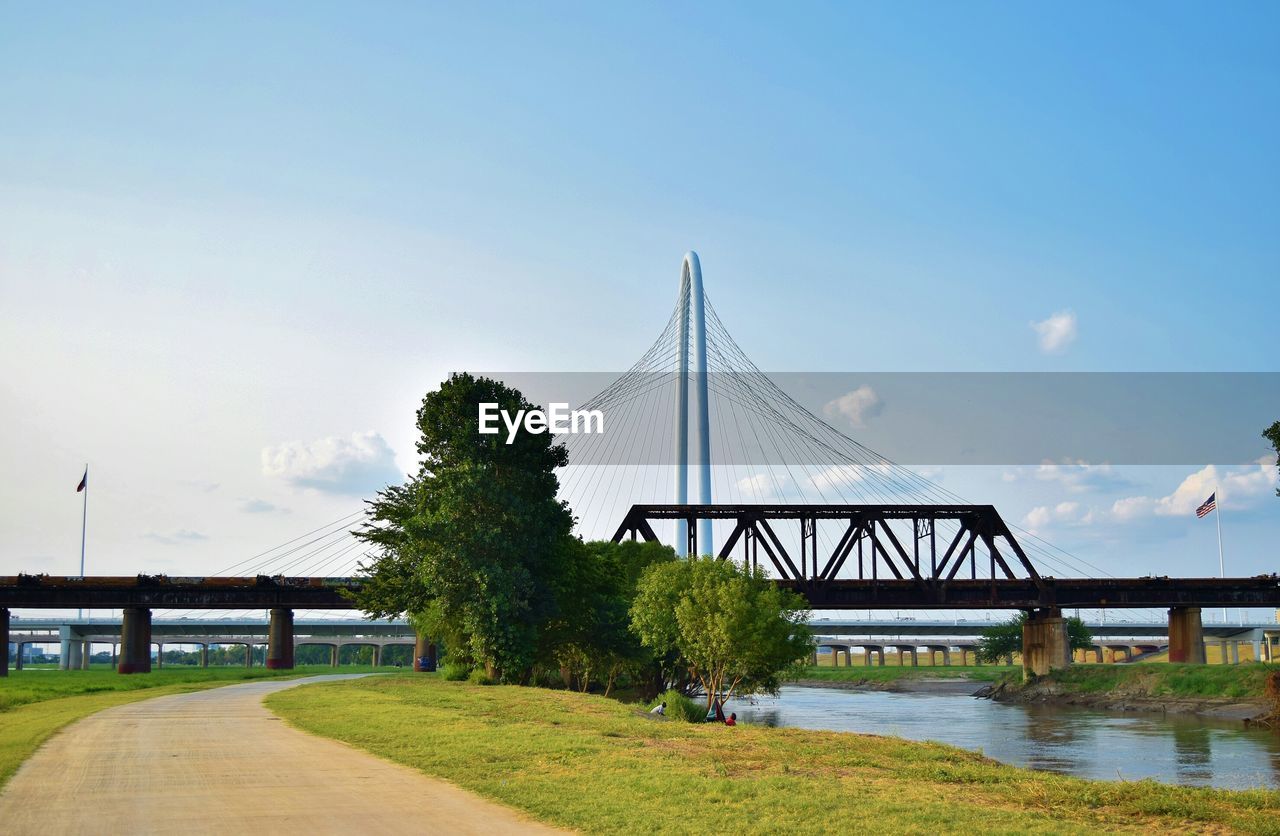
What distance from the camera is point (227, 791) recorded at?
18.7 metres

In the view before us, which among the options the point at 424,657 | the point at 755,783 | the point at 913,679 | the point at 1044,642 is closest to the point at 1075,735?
the point at 755,783

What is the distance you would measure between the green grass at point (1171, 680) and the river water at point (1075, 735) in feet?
15.6

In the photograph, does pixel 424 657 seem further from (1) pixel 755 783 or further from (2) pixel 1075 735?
(1) pixel 755 783

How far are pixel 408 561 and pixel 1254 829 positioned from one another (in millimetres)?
47817

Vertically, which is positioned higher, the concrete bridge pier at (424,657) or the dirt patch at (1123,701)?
the concrete bridge pier at (424,657)

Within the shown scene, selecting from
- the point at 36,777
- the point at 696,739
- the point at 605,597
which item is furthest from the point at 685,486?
the point at 36,777

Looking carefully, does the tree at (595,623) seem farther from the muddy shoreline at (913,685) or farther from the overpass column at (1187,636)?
the muddy shoreline at (913,685)

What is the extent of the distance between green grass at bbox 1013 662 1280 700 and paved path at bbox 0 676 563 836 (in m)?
68.8

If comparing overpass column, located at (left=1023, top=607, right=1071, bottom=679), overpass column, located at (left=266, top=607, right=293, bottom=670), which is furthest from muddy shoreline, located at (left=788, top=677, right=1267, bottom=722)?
overpass column, located at (left=266, top=607, right=293, bottom=670)

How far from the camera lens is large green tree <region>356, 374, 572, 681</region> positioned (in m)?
52.7

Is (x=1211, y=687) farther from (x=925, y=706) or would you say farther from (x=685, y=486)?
(x=685, y=486)

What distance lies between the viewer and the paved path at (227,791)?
15586 mm

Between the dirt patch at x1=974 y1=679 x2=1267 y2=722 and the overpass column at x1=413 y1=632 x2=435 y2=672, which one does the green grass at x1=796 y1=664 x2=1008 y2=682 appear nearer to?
the dirt patch at x1=974 y1=679 x2=1267 y2=722

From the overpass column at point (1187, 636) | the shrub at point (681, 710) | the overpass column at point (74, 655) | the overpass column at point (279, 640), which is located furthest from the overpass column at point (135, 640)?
the overpass column at point (1187, 636)
